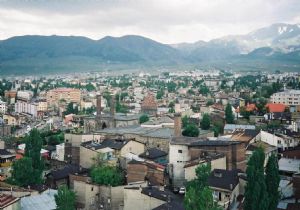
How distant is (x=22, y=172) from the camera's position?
21.8m

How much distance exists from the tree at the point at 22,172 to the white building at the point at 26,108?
4438cm

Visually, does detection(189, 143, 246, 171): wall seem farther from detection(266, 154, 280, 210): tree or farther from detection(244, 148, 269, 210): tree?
detection(244, 148, 269, 210): tree

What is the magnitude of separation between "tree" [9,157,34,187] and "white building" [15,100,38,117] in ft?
146

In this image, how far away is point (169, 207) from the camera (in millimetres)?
16422

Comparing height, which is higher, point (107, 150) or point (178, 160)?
point (107, 150)

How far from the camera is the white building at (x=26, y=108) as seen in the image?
66.6m

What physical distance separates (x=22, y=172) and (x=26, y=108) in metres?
48.0

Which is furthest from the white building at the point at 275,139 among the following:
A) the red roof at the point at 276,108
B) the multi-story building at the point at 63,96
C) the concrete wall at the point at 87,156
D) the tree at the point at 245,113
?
the multi-story building at the point at 63,96

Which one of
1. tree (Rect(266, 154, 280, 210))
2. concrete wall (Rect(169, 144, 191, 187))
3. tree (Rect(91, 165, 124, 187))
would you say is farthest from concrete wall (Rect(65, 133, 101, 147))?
tree (Rect(266, 154, 280, 210))

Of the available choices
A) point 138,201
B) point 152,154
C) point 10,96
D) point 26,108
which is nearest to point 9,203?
point 138,201

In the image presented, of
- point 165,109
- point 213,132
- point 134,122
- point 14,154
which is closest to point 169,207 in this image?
point 14,154

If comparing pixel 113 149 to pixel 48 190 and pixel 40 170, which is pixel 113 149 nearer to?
pixel 40 170

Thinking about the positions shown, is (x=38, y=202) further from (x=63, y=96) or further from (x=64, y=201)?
(x=63, y=96)

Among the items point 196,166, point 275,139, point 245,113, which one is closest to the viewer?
point 196,166
